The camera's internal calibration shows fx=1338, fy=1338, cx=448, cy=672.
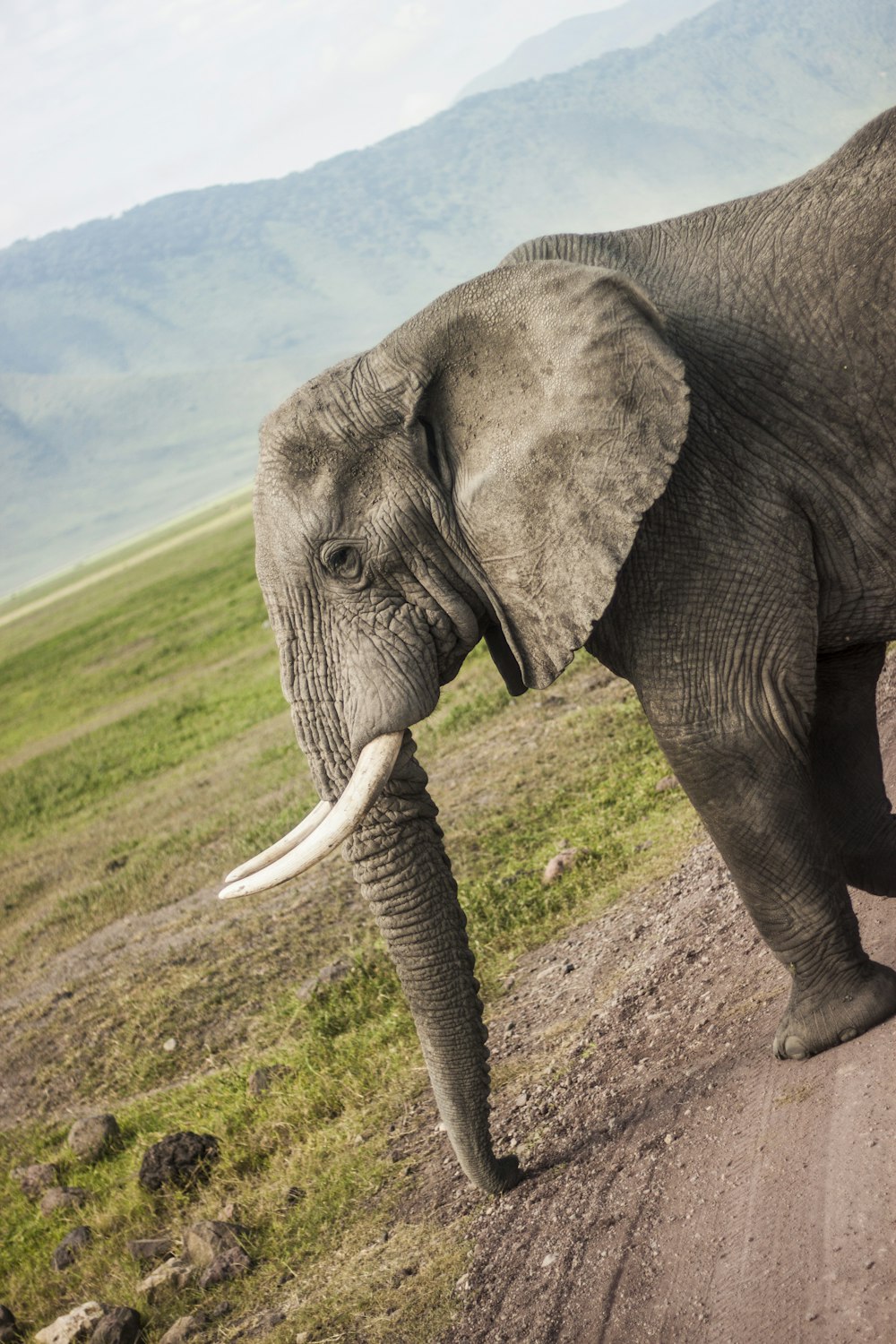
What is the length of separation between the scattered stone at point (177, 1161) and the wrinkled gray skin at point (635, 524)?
2.46m

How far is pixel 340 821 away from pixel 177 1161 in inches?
125

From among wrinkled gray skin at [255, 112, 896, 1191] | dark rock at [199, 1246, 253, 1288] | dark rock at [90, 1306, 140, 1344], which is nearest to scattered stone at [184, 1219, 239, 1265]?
dark rock at [199, 1246, 253, 1288]

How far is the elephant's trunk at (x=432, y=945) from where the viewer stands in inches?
171

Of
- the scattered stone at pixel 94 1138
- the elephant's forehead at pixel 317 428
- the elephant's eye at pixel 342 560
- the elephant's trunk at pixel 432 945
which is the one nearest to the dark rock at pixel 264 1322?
the elephant's trunk at pixel 432 945

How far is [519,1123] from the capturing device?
522 centimetres

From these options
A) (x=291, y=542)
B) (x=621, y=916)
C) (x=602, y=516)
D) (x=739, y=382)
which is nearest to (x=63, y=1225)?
(x=621, y=916)

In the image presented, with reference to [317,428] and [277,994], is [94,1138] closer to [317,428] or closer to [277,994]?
[277,994]

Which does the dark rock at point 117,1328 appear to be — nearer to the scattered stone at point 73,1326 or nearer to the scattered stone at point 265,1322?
the scattered stone at point 73,1326

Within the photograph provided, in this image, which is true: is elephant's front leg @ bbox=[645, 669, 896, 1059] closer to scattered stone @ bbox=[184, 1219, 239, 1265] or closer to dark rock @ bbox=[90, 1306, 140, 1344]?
scattered stone @ bbox=[184, 1219, 239, 1265]

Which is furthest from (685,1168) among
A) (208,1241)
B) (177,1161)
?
(177,1161)

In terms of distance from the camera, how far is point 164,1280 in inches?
213

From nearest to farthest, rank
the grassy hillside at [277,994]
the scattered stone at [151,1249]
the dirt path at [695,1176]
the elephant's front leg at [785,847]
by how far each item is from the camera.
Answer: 1. the dirt path at [695,1176]
2. the elephant's front leg at [785,847]
3. the grassy hillside at [277,994]
4. the scattered stone at [151,1249]

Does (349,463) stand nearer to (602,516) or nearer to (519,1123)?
(602,516)

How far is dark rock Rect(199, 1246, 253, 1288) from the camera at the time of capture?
5.33 m
